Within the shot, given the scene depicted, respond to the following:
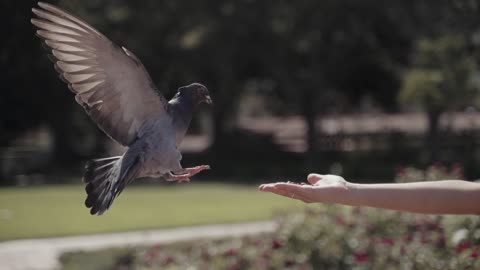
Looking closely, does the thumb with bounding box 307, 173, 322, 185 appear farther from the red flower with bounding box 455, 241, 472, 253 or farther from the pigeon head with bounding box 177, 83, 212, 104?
the red flower with bounding box 455, 241, 472, 253

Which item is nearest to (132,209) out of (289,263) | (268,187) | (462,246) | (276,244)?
(276,244)

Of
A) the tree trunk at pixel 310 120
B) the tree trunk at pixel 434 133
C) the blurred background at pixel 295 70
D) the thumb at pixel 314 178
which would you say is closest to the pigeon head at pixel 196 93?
the thumb at pixel 314 178

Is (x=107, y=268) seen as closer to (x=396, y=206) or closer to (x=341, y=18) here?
(x=396, y=206)

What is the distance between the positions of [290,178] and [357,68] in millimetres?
7940

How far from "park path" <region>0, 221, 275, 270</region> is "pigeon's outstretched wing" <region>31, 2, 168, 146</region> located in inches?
242

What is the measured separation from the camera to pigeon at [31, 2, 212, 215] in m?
3.00

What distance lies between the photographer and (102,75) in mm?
3141

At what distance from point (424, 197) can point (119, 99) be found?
1.47 metres

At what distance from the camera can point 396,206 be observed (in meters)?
2.88

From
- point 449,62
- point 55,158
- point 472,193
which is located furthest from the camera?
point 55,158

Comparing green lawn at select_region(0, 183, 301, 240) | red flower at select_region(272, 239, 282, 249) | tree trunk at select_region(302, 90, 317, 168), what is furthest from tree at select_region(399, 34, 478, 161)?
red flower at select_region(272, 239, 282, 249)

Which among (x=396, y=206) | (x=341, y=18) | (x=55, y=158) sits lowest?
(x=55, y=158)

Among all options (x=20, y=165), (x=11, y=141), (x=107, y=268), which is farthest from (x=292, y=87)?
(x=107, y=268)

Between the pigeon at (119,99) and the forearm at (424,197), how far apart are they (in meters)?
0.81
